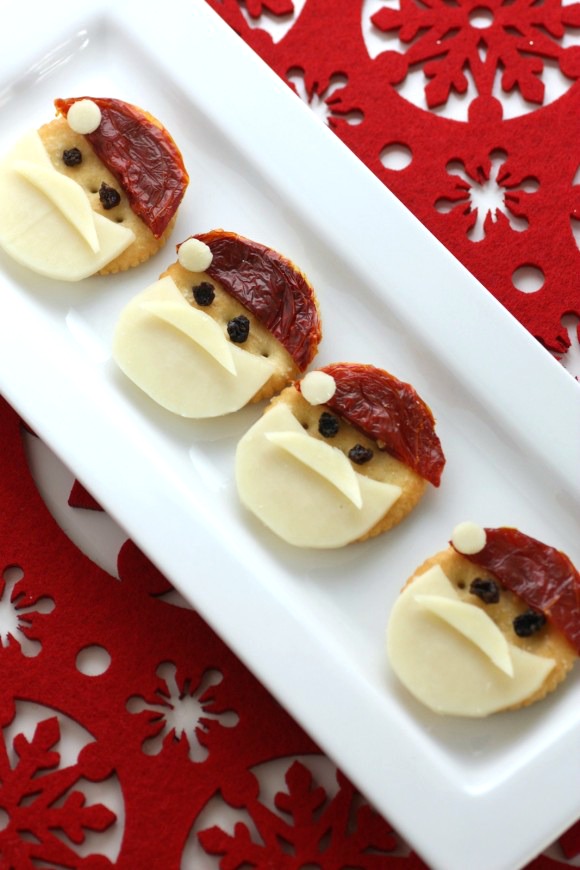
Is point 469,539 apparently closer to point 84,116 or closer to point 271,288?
point 271,288

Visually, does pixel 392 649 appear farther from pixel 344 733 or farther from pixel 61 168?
pixel 61 168

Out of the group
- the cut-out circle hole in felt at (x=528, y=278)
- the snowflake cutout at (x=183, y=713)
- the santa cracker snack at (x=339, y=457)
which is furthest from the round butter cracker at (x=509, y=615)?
the cut-out circle hole in felt at (x=528, y=278)

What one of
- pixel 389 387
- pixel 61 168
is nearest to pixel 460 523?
pixel 389 387

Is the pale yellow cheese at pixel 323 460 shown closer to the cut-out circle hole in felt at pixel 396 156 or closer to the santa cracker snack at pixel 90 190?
the santa cracker snack at pixel 90 190

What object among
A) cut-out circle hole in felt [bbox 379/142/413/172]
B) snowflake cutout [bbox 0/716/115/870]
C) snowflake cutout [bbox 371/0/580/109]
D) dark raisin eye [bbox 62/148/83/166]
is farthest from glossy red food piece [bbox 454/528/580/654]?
dark raisin eye [bbox 62/148/83/166]

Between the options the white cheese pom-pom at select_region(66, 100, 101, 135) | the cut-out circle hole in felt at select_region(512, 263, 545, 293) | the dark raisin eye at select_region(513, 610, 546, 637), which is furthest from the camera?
the cut-out circle hole in felt at select_region(512, 263, 545, 293)

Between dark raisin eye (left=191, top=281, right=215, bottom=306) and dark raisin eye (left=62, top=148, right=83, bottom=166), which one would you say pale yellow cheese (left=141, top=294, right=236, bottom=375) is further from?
dark raisin eye (left=62, top=148, right=83, bottom=166)
